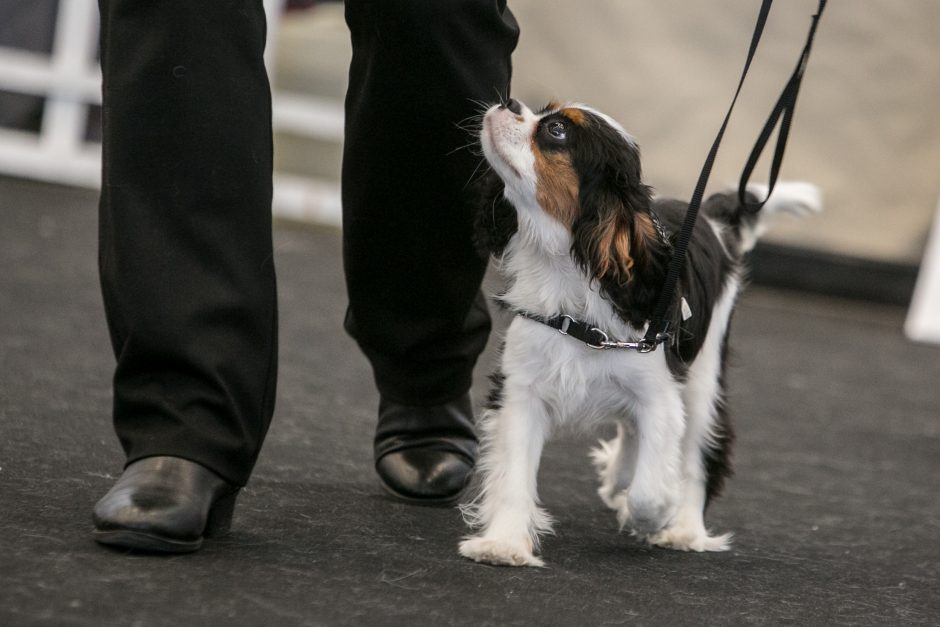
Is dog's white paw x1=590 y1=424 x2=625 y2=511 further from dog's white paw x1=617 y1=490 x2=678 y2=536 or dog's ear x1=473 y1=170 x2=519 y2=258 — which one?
dog's ear x1=473 y1=170 x2=519 y2=258

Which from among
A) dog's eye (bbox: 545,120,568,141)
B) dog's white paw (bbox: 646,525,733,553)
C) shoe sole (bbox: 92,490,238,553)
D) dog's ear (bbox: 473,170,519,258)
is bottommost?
dog's white paw (bbox: 646,525,733,553)

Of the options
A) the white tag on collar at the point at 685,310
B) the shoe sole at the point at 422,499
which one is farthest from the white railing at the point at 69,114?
the white tag on collar at the point at 685,310

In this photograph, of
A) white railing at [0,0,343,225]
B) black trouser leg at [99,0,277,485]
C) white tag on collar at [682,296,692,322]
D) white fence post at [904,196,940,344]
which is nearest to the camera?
black trouser leg at [99,0,277,485]

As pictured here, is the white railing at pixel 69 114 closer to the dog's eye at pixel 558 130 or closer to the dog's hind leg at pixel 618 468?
the dog's hind leg at pixel 618 468

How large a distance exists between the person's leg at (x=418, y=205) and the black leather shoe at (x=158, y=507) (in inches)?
24.1

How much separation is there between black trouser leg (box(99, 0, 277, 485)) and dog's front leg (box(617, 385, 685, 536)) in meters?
0.71

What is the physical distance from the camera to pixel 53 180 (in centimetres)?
681

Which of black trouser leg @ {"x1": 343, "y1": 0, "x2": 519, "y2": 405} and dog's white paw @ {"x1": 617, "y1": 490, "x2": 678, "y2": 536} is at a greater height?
black trouser leg @ {"x1": 343, "y1": 0, "x2": 519, "y2": 405}

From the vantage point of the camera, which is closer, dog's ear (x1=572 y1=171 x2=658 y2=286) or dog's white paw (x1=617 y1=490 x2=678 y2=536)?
dog's ear (x1=572 y1=171 x2=658 y2=286)

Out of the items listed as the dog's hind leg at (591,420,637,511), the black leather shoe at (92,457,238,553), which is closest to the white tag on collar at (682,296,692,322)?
the dog's hind leg at (591,420,637,511)

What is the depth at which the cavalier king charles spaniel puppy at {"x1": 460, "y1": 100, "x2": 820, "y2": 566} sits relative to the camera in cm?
216

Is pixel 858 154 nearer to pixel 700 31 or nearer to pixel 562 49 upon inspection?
pixel 700 31

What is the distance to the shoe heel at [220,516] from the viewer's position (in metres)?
2.03

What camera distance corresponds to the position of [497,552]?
214cm
